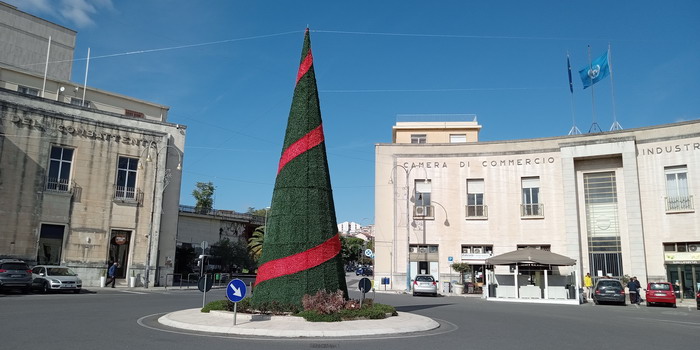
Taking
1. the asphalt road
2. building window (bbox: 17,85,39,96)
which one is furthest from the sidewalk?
building window (bbox: 17,85,39,96)

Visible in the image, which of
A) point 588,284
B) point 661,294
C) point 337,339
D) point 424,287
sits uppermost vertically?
point 588,284

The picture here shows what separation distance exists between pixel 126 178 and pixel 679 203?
36.5 m

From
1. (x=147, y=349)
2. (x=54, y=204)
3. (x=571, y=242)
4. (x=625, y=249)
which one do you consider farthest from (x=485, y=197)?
(x=147, y=349)

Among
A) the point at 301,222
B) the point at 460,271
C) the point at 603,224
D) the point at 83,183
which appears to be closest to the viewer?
the point at 301,222

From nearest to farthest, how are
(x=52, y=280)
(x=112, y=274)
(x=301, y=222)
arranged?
(x=301, y=222) → (x=52, y=280) → (x=112, y=274)

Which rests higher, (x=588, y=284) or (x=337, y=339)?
(x=588, y=284)

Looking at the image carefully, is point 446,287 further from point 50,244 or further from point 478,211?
point 50,244

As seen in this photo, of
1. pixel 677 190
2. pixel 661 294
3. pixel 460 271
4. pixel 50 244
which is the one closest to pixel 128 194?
pixel 50 244

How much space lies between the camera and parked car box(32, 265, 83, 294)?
25672 mm

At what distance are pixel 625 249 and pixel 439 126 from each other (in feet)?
65.8

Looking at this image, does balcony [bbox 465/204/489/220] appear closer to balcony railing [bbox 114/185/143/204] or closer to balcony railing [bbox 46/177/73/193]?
balcony railing [bbox 114/185/143/204]

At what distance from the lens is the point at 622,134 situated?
1389 inches

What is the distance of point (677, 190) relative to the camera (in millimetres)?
33000

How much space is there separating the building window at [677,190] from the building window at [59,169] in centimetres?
3856
